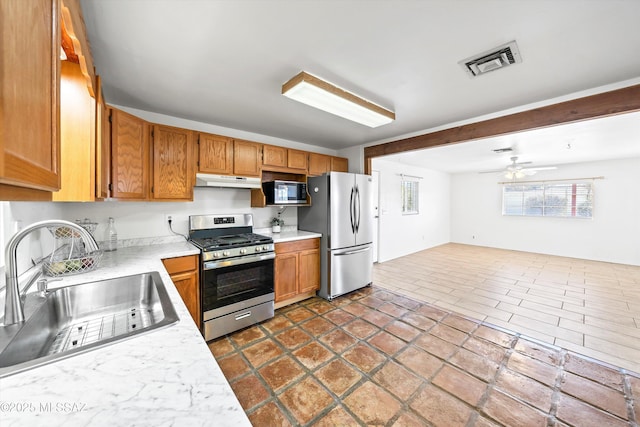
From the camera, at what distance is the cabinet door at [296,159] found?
3.52m

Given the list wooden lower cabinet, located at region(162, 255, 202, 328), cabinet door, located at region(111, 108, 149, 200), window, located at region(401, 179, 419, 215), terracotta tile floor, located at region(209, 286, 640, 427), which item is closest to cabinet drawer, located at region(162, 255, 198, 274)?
wooden lower cabinet, located at region(162, 255, 202, 328)

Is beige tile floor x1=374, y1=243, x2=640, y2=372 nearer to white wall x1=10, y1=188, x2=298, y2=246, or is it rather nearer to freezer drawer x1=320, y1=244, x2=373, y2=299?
freezer drawer x1=320, y1=244, x2=373, y2=299

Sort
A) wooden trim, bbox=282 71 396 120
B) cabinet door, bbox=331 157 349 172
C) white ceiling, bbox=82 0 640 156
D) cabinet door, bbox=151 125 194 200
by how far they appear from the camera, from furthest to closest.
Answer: cabinet door, bbox=331 157 349 172 → cabinet door, bbox=151 125 194 200 → wooden trim, bbox=282 71 396 120 → white ceiling, bbox=82 0 640 156

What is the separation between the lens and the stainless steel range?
2428mm

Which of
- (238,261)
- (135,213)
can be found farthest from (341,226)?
(135,213)

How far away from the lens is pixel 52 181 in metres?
0.71

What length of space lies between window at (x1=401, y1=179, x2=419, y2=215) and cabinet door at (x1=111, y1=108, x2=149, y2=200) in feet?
17.5

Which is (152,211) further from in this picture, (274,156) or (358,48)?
(358,48)

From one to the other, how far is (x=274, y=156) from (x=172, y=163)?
124cm

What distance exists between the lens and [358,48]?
5.38 ft

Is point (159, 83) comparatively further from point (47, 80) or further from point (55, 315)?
point (55, 315)

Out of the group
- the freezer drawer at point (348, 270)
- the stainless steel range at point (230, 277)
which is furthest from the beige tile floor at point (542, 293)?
the stainless steel range at point (230, 277)

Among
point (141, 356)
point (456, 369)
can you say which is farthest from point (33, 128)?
point (456, 369)

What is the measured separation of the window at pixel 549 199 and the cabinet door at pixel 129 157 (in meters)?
8.45
